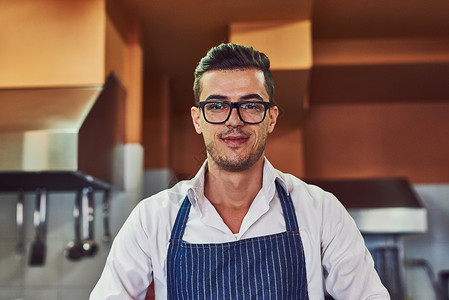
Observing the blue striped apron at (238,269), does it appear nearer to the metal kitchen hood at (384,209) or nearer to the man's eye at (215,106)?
the man's eye at (215,106)

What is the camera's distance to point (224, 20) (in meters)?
2.21

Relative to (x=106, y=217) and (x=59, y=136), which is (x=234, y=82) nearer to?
(x=59, y=136)

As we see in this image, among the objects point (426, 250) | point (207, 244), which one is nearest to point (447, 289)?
point (426, 250)

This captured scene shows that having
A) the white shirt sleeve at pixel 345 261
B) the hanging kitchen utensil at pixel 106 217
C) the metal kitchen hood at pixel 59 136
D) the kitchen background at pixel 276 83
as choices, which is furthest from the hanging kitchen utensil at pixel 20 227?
the white shirt sleeve at pixel 345 261

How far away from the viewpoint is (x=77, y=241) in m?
2.21

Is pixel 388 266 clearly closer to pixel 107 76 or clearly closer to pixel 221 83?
pixel 107 76

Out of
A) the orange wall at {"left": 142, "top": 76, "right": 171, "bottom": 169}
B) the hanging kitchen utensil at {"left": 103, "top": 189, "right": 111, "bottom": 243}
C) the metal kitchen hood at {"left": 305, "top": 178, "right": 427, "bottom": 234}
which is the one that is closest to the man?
the hanging kitchen utensil at {"left": 103, "top": 189, "right": 111, "bottom": 243}

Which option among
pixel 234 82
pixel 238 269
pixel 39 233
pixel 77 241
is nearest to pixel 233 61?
pixel 234 82

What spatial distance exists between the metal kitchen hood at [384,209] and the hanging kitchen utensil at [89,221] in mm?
1211

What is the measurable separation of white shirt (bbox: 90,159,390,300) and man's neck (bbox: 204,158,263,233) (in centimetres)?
2

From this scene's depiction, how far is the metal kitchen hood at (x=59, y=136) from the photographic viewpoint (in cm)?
164

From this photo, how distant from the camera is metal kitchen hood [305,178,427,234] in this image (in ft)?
8.63

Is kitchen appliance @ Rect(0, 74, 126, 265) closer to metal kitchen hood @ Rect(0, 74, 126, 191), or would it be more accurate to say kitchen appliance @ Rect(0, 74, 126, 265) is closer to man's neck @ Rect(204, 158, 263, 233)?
metal kitchen hood @ Rect(0, 74, 126, 191)

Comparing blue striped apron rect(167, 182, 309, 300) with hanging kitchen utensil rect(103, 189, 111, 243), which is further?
hanging kitchen utensil rect(103, 189, 111, 243)
